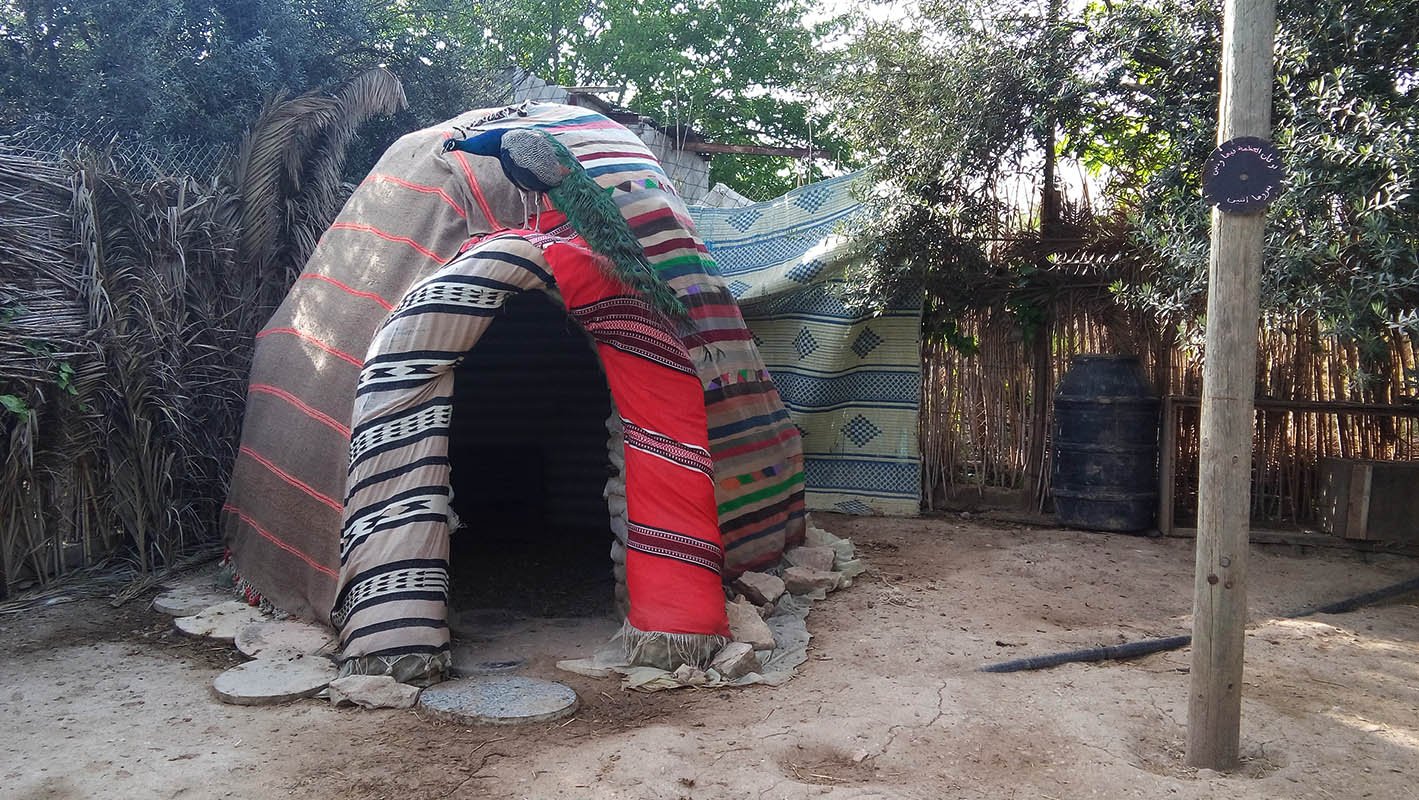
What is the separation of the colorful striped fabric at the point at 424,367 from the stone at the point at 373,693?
595mm

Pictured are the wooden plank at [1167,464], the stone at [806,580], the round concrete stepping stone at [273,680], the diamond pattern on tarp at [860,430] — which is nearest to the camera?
the round concrete stepping stone at [273,680]

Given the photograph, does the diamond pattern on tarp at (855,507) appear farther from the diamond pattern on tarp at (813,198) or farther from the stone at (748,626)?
the stone at (748,626)

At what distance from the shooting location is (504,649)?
15.1ft

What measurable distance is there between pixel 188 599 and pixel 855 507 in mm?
4694

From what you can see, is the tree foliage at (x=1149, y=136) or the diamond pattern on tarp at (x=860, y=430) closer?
the tree foliage at (x=1149, y=136)

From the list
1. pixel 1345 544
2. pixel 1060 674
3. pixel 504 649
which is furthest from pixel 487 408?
pixel 1345 544

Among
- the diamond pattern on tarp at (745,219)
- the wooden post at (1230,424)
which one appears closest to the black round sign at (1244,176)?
the wooden post at (1230,424)

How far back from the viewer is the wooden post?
321 centimetres

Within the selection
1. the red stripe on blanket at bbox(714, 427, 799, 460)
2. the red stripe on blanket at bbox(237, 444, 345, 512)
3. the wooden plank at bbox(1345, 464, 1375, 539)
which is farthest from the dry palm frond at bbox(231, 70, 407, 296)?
the wooden plank at bbox(1345, 464, 1375, 539)

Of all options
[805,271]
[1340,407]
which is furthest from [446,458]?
[1340,407]

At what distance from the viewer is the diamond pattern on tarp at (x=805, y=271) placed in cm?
742

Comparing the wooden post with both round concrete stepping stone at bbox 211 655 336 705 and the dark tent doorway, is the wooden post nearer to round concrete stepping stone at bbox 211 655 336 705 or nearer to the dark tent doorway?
round concrete stepping stone at bbox 211 655 336 705

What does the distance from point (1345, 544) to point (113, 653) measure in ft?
23.4

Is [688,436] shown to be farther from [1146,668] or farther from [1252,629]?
[1252,629]
